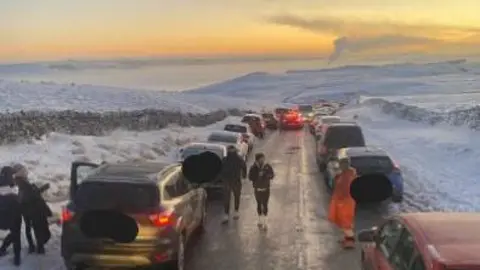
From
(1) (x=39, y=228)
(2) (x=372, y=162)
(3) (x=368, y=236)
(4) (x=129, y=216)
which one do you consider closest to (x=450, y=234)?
(3) (x=368, y=236)

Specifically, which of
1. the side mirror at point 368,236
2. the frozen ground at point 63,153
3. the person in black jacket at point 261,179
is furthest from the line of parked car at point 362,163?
the frozen ground at point 63,153

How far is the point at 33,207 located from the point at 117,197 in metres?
1.78

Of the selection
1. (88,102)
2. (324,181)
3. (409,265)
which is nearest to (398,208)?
(324,181)

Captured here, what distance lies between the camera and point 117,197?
32.8 ft

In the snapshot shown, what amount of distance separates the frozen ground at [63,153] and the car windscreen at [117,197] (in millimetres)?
1590

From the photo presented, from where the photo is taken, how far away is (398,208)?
55.3 feet

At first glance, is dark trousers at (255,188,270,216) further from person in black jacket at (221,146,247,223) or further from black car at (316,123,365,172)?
black car at (316,123,365,172)

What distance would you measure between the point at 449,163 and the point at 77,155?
1278 centimetres

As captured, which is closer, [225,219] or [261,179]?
[261,179]

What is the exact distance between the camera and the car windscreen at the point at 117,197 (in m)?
9.91

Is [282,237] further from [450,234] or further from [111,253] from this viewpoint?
[450,234]

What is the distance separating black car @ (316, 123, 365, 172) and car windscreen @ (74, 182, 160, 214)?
1369cm

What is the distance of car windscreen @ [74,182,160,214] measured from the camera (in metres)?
9.91

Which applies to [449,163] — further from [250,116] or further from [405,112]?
[405,112]
